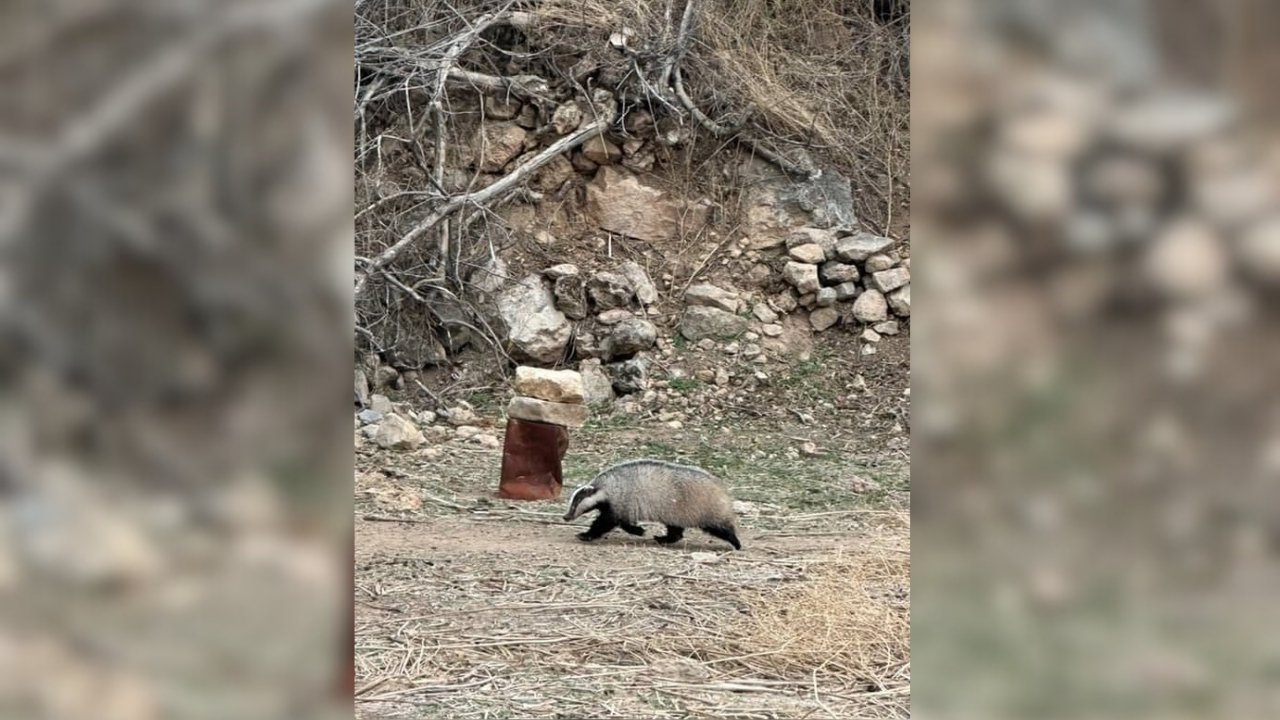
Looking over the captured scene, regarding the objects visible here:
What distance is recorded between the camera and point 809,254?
9.85 meters

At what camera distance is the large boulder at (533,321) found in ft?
31.1

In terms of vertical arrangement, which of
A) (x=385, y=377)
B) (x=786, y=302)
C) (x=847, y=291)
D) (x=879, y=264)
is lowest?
(x=385, y=377)

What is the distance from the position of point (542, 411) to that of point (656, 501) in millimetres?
966

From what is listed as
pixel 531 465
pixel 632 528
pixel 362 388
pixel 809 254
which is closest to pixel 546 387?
pixel 531 465

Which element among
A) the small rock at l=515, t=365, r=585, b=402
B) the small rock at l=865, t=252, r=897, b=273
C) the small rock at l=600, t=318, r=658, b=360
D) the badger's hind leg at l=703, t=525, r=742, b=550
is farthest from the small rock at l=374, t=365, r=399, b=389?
the badger's hind leg at l=703, t=525, r=742, b=550

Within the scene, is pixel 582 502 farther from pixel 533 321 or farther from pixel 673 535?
pixel 533 321

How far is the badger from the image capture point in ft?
19.1
